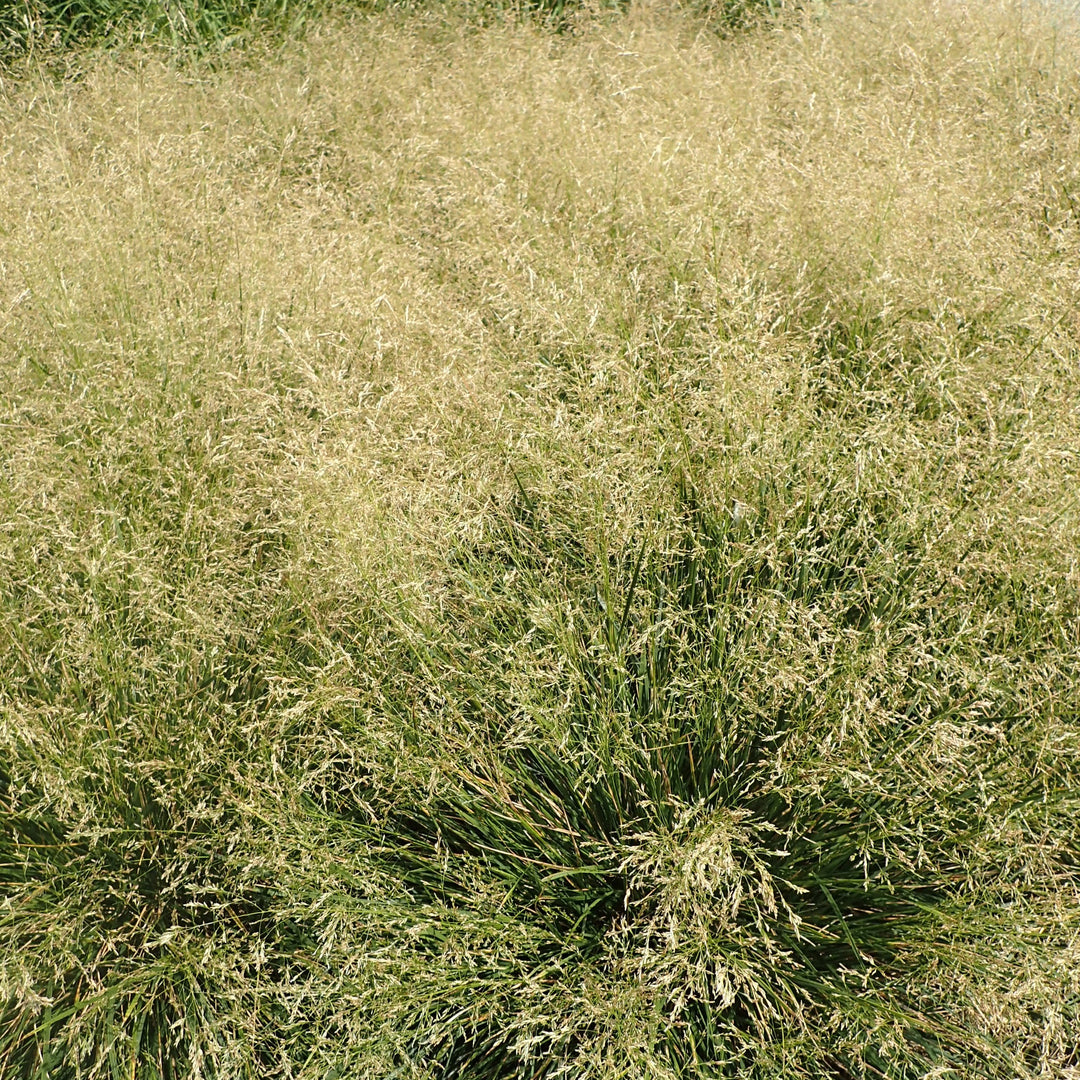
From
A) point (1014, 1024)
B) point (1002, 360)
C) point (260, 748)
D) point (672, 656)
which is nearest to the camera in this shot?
point (1014, 1024)

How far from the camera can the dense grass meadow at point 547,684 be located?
1787mm

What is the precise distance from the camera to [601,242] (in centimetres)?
326

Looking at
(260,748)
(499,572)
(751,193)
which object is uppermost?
(751,193)

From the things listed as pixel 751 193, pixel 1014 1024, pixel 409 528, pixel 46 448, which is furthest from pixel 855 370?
pixel 46 448

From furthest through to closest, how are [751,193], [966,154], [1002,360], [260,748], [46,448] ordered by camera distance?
1. [966,154]
2. [751,193]
3. [1002,360]
4. [46,448]
5. [260,748]

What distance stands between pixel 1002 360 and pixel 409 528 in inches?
58.2

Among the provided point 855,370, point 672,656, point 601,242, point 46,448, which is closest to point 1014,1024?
point 672,656

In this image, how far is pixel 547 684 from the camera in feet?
6.26

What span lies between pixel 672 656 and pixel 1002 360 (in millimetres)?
1127

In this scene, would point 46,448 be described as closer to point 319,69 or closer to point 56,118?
point 56,118

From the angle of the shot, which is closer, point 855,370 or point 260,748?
point 260,748

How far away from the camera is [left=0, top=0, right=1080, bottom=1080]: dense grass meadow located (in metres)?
1.79

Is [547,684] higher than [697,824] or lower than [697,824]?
higher

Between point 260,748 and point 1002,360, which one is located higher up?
point 1002,360
